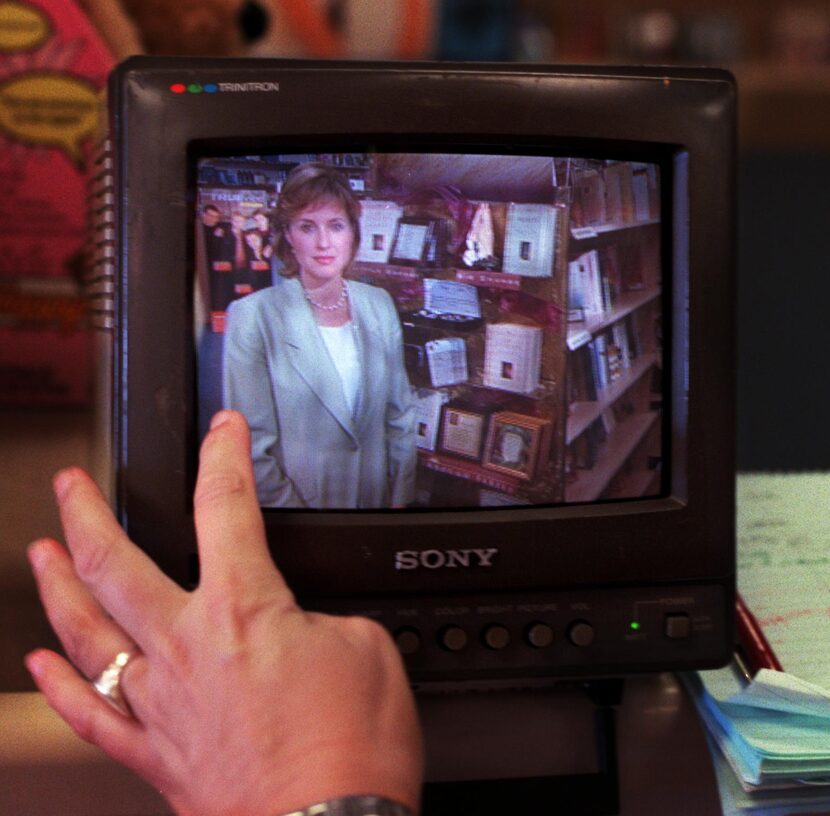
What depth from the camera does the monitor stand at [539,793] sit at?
2.45 feet

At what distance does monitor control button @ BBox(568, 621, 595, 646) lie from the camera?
2.47 ft

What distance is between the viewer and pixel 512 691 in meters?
0.81

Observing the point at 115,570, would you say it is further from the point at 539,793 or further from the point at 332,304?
the point at 539,793

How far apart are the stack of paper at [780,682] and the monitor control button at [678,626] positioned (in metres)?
0.05

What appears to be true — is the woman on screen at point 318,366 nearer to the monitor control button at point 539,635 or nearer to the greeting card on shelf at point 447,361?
the greeting card on shelf at point 447,361

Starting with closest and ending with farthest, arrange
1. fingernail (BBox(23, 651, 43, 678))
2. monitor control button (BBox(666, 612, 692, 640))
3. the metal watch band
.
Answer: the metal watch band
fingernail (BBox(23, 651, 43, 678))
monitor control button (BBox(666, 612, 692, 640))

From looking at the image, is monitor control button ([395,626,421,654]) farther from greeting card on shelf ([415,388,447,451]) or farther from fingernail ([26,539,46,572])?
fingernail ([26,539,46,572])

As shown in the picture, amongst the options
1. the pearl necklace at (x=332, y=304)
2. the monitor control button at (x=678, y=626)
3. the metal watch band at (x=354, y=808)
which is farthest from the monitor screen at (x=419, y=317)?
the metal watch band at (x=354, y=808)

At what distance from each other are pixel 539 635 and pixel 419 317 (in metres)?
0.23

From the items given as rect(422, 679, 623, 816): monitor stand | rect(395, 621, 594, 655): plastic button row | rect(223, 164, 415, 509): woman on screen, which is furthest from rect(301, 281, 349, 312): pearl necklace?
rect(422, 679, 623, 816): monitor stand

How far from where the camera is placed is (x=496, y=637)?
0.75 metres

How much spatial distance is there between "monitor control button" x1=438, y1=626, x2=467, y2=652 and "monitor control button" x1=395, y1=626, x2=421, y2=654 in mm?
16

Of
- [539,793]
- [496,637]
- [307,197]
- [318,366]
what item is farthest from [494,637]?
[307,197]

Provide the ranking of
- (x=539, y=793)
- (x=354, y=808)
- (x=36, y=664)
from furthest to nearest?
(x=539, y=793) → (x=36, y=664) → (x=354, y=808)
